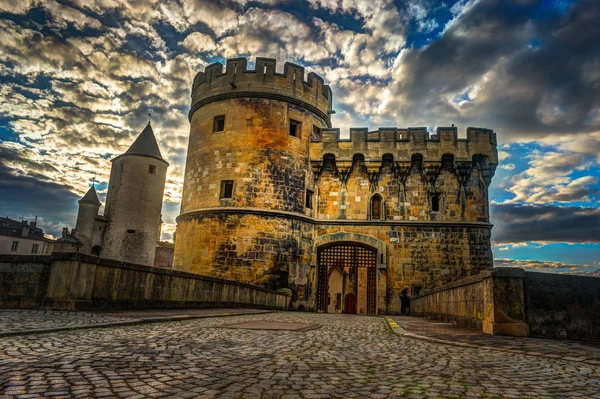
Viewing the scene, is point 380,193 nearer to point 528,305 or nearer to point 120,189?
point 528,305

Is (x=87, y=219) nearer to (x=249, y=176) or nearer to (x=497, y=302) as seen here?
(x=249, y=176)

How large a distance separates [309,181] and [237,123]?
4405 mm

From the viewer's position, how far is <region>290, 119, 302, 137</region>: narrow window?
20.0 m

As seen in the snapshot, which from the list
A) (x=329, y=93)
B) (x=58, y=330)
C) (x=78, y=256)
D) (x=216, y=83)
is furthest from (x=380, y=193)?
(x=58, y=330)

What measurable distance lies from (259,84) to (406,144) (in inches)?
302

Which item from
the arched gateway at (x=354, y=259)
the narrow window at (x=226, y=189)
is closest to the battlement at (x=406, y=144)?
the arched gateway at (x=354, y=259)

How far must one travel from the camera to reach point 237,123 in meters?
19.2

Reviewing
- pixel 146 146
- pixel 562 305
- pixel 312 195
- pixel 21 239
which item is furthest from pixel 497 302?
pixel 21 239

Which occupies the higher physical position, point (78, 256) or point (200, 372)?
point (78, 256)

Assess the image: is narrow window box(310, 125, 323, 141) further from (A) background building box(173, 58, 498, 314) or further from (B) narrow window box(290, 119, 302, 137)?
(B) narrow window box(290, 119, 302, 137)

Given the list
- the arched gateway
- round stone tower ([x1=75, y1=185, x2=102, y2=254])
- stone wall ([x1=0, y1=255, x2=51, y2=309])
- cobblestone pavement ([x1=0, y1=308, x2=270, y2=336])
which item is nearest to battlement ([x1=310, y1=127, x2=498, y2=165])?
the arched gateway

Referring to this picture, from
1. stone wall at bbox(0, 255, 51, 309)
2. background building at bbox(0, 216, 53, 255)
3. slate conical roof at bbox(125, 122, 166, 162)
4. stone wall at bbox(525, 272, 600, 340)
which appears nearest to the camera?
stone wall at bbox(525, 272, 600, 340)

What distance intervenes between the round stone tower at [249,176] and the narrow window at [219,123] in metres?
0.05

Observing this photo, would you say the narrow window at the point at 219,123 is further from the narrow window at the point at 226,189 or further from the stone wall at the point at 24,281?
the stone wall at the point at 24,281
